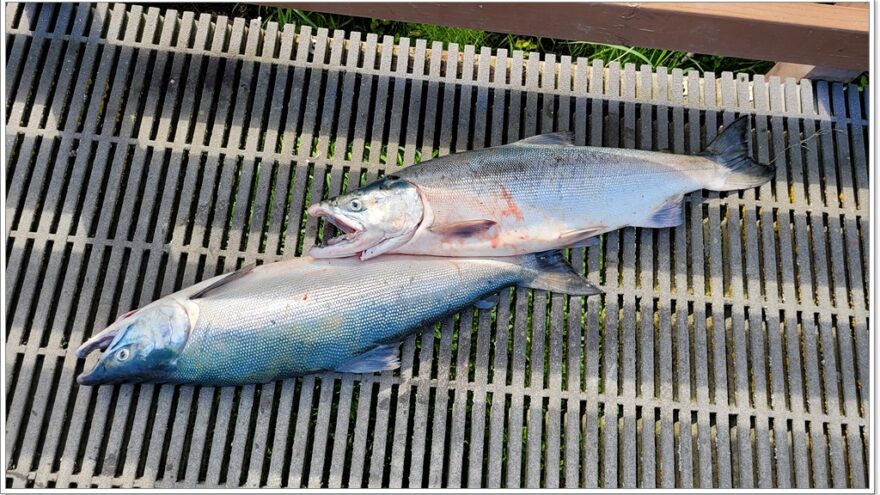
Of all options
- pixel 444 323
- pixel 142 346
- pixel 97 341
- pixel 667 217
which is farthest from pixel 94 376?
pixel 667 217

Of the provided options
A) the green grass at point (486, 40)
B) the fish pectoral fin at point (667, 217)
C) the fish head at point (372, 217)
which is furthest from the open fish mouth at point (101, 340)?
the fish pectoral fin at point (667, 217)

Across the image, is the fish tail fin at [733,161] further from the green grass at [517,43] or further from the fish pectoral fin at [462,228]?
the fish pectoral fin at [462,228]

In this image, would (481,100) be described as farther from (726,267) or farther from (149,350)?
(149,350)

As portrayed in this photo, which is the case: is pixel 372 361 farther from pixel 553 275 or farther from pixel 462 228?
pixel 553 275

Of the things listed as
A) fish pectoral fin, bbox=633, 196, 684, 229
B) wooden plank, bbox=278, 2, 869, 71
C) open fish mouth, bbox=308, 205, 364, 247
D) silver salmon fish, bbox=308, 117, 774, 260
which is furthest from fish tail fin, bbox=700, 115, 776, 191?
open fish mouth, bbox=308, 205, 364, 247

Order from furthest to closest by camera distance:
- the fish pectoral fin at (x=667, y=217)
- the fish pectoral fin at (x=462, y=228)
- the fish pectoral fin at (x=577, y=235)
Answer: the fish pectoral fin at (x=667, y=217) → the fish pectoral fin at (x=577, y=235) → the fish pectoral fin at (x=462, y=228)

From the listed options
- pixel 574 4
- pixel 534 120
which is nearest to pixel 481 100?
pixel 534 120

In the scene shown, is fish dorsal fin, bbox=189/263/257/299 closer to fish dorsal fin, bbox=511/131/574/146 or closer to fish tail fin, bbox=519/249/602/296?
fish tail fin, bbox=519/249/602/296
